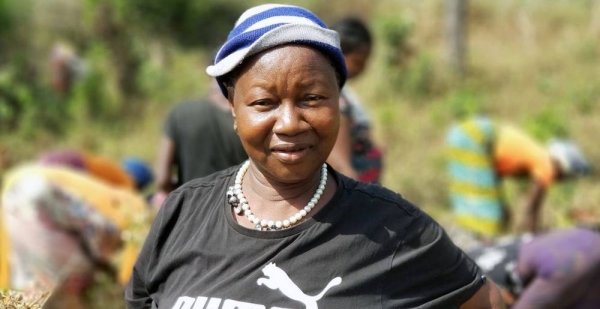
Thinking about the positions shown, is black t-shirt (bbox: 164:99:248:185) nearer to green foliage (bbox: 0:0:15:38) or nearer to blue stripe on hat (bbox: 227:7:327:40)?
blue stripe on hat (bbox: 227:7:327:40)

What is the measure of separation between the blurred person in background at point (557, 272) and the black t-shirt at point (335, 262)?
1.83 m

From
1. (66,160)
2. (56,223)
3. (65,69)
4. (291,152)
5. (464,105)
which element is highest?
(291,152)

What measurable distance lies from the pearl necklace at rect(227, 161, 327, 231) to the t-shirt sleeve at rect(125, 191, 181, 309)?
141 mm

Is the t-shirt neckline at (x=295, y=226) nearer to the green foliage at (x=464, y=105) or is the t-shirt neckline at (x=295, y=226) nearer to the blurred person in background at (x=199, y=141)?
the blurred person in background at (x=199, y=141)

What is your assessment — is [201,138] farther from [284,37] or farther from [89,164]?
[284,37]

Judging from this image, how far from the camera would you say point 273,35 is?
1.59m

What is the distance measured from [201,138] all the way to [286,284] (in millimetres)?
1925

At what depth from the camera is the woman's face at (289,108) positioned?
158cm

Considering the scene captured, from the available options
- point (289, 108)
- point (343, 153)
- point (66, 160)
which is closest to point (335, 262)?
point (289, 108)

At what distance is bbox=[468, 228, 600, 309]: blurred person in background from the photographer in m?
3.38

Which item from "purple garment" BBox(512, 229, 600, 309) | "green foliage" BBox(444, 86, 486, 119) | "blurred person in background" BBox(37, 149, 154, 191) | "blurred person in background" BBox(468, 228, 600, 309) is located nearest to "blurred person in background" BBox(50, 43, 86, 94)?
"green foliage" BBox(444, 86, 486, 119)

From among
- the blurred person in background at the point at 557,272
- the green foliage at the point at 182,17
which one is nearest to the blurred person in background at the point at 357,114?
the blurred person in background at the point at 557,272

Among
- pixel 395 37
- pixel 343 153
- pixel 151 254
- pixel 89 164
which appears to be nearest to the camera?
pixel 151 254

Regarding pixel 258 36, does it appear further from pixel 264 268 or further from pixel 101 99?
pixel 101 99
